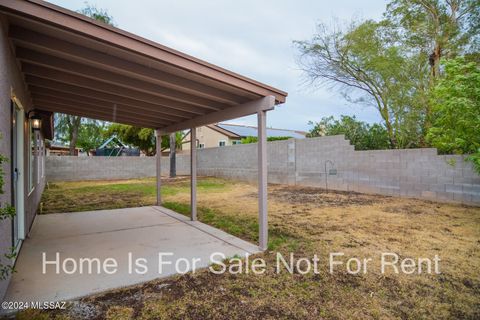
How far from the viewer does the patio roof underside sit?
2.45m

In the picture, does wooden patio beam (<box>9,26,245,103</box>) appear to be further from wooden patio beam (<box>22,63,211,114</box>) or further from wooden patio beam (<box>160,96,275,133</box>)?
wooden patio beam (<box>22,63,211,114</box>)

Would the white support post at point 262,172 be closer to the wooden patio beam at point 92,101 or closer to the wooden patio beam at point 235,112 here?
the wooden patio beam at point 235,112

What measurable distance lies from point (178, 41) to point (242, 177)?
8.54 metres

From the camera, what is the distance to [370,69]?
9766mm

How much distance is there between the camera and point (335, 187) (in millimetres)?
10141

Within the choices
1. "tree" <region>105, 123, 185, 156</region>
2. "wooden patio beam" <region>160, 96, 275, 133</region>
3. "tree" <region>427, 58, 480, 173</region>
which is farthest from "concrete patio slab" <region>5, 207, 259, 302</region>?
"tree" <region>105, 123, 185, 156</region>

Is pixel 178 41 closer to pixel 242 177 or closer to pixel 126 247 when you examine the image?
pixel 242 177

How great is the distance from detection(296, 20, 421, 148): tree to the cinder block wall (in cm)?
181

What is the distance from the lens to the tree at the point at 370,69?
29.9 ft

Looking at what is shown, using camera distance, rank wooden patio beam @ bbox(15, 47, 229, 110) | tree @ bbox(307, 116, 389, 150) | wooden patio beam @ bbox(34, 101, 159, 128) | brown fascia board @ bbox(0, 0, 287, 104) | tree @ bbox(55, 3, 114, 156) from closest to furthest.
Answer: brown fascia board @ bbox(0, 0, 287, 104) → wooden patio beam @ bbox(15, 47, 229, 110) → wooden patio beam @ bbox(34, 101, 159, 128) → tree @ bbox(307, 116, 389, 150) → tree @ bbox(55, 3, 114, 156)

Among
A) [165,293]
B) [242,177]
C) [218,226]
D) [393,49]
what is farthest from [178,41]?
[165,293]

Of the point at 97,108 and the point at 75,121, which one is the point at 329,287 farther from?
the point at 75,121

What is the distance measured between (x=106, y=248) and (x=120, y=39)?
287 cm

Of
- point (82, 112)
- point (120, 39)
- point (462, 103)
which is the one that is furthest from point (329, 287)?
point (82, 112)
